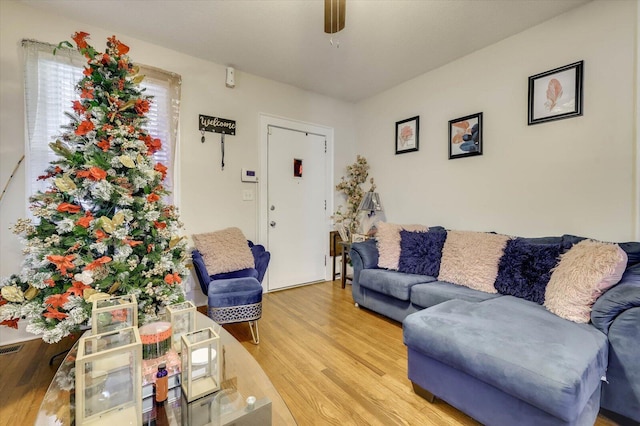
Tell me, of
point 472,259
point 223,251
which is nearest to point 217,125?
point 223,251

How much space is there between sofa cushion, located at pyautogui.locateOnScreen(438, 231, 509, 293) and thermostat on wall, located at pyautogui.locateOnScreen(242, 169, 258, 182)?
87.3 inches

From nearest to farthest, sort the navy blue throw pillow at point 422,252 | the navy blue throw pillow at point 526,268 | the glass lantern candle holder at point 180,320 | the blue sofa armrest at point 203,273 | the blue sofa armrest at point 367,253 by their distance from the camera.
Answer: the glass lantern candle holder at point 180,320 → the navy blue throw pillow at point 526,268 → the blue sofa armrest at point 203,273 → the navy blue throw pillow at point 422,252 → the blue sofa armrest at point 367,253

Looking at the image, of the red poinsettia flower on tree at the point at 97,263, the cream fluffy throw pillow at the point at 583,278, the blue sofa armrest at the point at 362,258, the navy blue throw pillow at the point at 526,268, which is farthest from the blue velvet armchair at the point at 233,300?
the cream fluffy throw pillow at the point at 583,278

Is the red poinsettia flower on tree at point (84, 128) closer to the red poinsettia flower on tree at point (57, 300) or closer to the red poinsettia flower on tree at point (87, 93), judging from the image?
the red poinsettia flower on tree at point (87, 93)

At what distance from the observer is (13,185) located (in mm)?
2176

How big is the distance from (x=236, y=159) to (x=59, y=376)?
2.44 meters

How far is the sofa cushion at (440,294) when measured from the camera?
212 cm

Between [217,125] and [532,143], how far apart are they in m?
3.08

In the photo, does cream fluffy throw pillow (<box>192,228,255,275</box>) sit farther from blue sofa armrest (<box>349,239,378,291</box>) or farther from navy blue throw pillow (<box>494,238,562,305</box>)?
navy blue throw pillow (<box>494,238,562,305</box>)

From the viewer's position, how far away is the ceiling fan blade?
4.95 feet

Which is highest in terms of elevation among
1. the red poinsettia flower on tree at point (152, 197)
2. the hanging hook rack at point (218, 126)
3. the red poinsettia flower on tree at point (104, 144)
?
the hanging hook rack at point (218, 126)

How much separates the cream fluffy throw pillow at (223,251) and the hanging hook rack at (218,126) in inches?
33.1

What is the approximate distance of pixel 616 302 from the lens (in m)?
1.43

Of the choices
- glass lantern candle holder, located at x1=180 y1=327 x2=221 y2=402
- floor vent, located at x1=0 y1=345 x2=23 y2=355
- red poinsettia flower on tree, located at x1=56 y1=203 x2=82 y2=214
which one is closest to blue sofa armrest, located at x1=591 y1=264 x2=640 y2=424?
glass lantern candle holder, located at x1=180 y1=327 x2=221 y2=402
